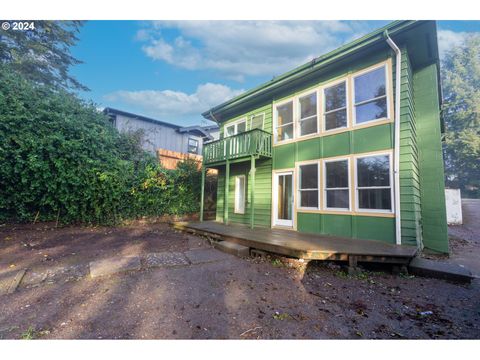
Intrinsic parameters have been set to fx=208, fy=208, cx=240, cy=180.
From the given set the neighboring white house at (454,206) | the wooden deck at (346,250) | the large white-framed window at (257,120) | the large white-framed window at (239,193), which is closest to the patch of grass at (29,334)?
the wooden deck at (346,250)

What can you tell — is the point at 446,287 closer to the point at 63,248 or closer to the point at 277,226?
the point at 277,226

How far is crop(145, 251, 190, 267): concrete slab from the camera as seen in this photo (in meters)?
4.11

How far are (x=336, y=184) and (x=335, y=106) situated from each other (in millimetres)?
2366

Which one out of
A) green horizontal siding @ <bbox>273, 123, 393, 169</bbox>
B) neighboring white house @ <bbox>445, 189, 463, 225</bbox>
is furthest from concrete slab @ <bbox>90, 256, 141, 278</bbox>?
neighboring white house @ <bbox>445, 189, 463, 225</bbox>

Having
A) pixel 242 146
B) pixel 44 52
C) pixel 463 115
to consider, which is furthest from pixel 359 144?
pixel 463 115

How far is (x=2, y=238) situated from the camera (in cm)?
555

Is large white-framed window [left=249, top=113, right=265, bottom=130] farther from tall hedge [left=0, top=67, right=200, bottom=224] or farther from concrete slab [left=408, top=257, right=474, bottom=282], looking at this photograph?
concrete slab [left=408, top=257, right=474, bottom=282]

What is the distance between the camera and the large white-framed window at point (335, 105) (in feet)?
19.9

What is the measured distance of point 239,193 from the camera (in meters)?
8.82

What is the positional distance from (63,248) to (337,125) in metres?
7.94

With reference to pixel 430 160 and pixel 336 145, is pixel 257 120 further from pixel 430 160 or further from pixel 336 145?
pixel 430 160

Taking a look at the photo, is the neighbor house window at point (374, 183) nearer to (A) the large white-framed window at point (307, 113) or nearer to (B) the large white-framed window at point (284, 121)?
(A) the large white-framed window at point (307, 113)

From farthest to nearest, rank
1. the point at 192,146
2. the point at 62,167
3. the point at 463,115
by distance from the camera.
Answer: the point at 463,115 < the point at 192,146 < the point at 62,167
